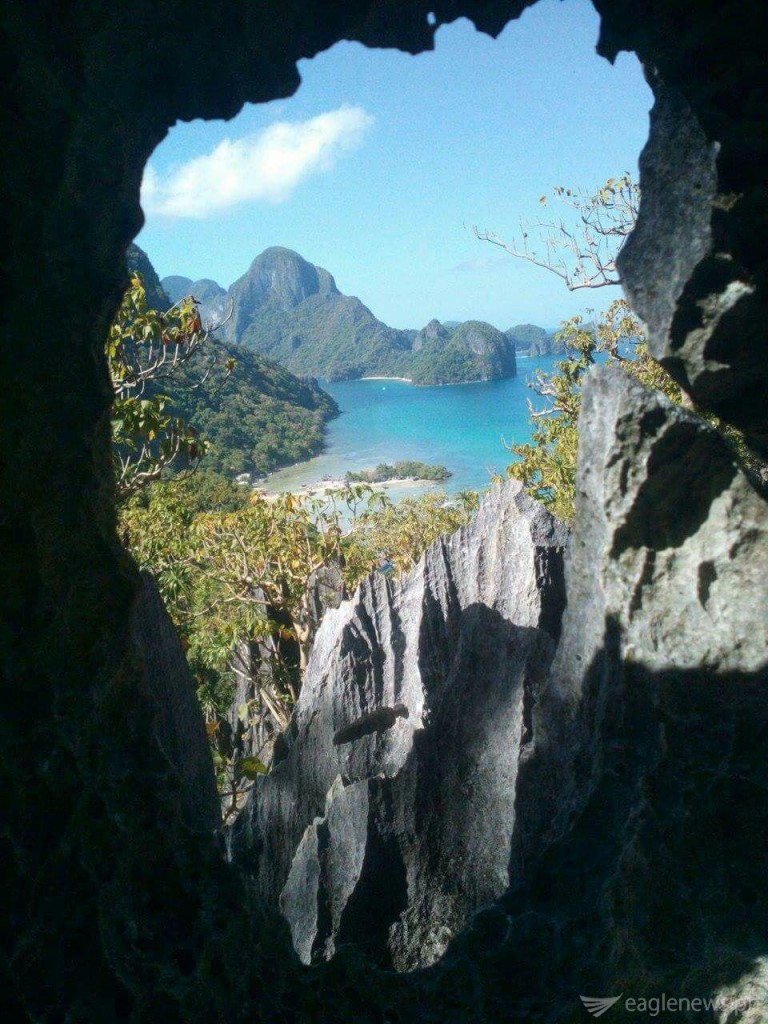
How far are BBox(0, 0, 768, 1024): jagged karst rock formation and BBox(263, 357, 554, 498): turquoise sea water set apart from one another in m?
7.34

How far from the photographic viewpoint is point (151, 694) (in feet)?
8.80

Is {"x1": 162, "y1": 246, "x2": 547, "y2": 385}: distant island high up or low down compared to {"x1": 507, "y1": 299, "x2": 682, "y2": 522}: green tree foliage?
up

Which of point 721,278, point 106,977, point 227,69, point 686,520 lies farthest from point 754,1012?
point 227,69

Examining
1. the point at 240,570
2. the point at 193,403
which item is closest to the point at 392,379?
the point at 193,403

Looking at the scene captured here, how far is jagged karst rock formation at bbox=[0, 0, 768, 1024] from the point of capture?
218cm

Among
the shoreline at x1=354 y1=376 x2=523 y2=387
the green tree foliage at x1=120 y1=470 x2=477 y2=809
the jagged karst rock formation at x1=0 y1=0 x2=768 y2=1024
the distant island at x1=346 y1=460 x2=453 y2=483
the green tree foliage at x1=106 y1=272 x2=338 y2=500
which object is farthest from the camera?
the shoreline at x1=354 y1=376 x2=523 y2=387

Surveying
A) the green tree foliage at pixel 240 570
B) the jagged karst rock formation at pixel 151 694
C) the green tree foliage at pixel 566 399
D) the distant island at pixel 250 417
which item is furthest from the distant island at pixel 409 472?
the jagged karst rock formation at pixel 151 694

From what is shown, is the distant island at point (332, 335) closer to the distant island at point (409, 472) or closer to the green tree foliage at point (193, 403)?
the green tree foliage at point (193, 403)

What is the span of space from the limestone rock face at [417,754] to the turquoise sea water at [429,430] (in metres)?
5.55

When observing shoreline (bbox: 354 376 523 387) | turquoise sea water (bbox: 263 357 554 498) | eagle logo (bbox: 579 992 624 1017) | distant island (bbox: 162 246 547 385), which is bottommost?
eagle logo (bbox: 579 992 624 1017)

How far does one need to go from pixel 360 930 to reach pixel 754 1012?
188 centimetres

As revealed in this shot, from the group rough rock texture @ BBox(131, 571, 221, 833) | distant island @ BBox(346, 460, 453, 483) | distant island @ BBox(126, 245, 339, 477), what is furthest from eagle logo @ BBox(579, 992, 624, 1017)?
distant island @ BBox(346, 460, 453, 483)

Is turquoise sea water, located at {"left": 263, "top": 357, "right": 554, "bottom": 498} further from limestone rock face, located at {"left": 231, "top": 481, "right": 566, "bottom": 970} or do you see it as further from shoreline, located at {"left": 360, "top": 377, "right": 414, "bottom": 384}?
limestone rock face, located at {"left": 231, "top": 481, "right": 566, "bottom": 970}

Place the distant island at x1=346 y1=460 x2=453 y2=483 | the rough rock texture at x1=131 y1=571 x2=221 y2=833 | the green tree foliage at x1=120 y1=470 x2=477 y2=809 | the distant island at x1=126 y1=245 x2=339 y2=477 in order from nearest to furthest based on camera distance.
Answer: the rough rock texture at x1=131 y1=571 x2=221 y2=833 → the green tree foliage at x1=120 y1=470 x2=477 y2=809 → the distant island at x1=126 y1=245 x2=339 y2=477 → the distant island at x1=346 y1=460 x2=453 y2=483
